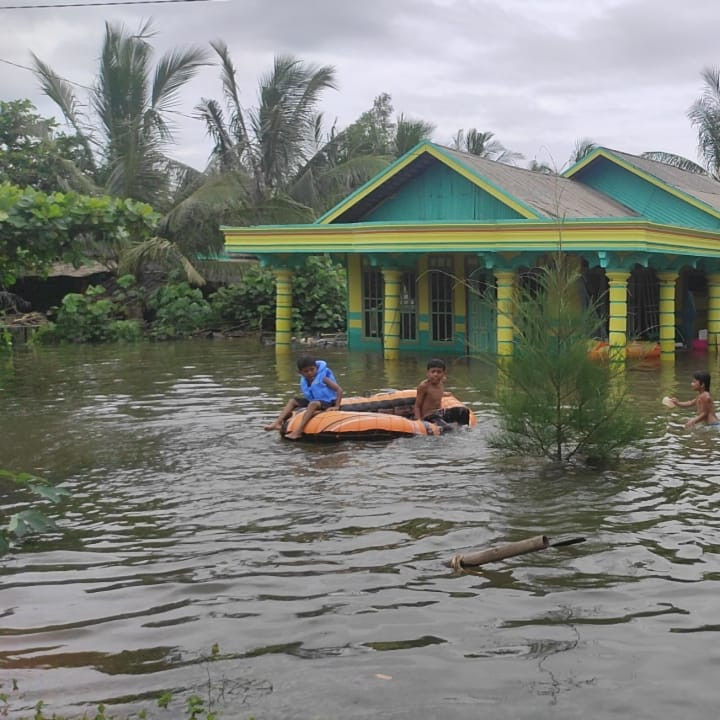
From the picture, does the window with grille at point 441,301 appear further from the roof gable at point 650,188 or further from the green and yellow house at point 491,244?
the roof gable at point 650,188

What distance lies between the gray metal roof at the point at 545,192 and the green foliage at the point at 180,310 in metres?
11.3

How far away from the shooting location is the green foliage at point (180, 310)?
3127cm

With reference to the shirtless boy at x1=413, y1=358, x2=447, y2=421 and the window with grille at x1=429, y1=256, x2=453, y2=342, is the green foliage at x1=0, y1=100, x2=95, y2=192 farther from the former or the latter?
the shirtless boy at x1=413, y1=358, x2=447, y2=421

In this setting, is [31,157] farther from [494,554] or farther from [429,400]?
[494,554]

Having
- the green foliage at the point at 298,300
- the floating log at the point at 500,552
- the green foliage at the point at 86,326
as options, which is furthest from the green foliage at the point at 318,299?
the floating log at the point at 500,552

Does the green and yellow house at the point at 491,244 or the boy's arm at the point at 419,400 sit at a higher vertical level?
the green and yellow house at the point at 491,244

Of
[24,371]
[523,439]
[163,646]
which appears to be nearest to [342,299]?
[24,371]

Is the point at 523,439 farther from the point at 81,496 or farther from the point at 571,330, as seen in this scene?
the point at 81,496

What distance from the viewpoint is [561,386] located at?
33.8 ft

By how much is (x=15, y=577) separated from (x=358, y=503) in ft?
10.4

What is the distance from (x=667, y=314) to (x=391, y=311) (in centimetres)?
620

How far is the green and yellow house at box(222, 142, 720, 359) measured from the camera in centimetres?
2031

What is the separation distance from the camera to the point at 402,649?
558 centimetres

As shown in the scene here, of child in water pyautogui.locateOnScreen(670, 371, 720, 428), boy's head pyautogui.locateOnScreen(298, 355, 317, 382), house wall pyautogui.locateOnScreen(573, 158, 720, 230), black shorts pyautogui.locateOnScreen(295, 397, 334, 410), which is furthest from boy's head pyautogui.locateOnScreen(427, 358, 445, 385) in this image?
house wall pyautogui.locateOnScreen(573, 158, 720, 230)
